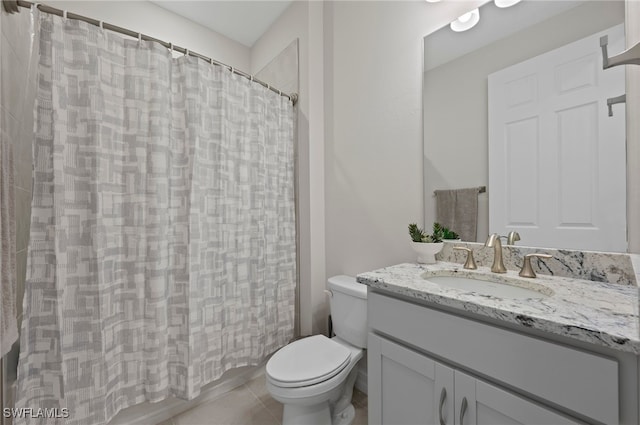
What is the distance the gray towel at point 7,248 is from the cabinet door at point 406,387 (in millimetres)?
1289

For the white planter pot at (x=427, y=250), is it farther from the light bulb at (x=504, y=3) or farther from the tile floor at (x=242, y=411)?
the light bulb at (x=504, y=3)

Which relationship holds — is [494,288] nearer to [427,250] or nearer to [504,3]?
[427,250]

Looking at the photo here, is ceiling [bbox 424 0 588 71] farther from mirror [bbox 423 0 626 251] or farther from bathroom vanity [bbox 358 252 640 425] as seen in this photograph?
bathroom vanity [bbox 358 252 640 425]

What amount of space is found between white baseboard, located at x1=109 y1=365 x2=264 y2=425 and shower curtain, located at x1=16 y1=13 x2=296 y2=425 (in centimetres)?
19

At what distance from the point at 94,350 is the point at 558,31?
235 centimetres

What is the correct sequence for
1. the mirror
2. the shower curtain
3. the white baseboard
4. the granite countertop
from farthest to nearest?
the white baseboard → the shower curtain → the mirror → the granite countertop

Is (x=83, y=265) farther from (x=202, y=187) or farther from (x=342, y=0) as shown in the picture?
(x=342, y=0)

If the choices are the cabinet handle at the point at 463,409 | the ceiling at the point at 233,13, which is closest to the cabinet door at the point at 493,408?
the cabinet handle at the point at 463,409

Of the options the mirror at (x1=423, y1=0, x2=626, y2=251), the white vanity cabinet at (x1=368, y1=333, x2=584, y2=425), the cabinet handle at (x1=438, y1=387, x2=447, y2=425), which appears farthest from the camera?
the mirror at (x1=423, y1=0, x2=626, y2=251)

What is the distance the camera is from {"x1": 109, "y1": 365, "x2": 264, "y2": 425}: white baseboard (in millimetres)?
1354

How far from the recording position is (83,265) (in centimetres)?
112

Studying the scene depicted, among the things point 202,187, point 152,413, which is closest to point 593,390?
point 202,187

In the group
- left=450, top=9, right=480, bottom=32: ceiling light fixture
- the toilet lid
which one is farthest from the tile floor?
left=450, top=9, right=480, bottom=32: ceiling light fixture

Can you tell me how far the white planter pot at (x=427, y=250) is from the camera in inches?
48.9
